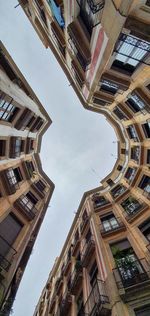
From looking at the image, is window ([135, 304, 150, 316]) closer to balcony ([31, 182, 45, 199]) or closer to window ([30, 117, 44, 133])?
balcony ([31, 182, 45, 199])

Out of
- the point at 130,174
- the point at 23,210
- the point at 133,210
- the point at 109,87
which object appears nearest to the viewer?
the point at 109,87

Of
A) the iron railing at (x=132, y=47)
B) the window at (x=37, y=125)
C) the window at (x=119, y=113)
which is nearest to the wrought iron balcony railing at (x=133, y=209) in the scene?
the window at (x=119, y=113)

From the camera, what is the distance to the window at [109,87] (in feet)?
52.2

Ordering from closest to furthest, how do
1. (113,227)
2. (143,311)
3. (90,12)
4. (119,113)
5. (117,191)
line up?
(143,311), (90,12), (113,227), (119,113), (117,191)

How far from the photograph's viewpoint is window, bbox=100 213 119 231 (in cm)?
1890

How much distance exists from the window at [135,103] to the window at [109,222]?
9388 mm

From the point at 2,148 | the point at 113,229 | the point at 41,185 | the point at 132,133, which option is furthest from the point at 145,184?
the point at 2,148

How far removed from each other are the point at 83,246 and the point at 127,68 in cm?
1505

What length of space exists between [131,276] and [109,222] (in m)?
7.84

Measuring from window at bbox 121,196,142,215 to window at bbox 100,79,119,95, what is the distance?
366 inches

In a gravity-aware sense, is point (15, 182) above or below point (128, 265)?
above

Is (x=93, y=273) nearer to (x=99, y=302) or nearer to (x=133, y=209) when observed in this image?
(x=99, y=302)

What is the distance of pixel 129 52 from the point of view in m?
11.8

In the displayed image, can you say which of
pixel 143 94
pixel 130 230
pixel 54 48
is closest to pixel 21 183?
pixel 130 230
